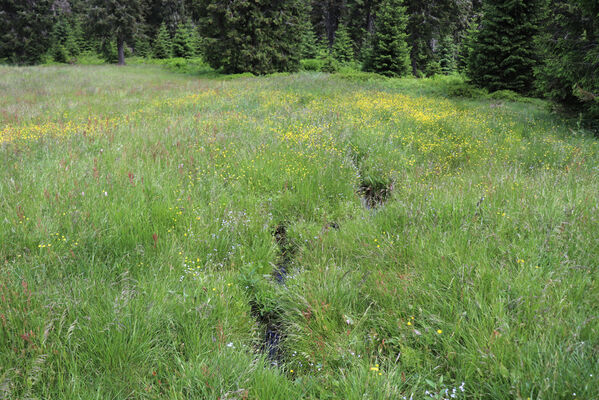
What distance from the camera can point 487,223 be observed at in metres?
3.63

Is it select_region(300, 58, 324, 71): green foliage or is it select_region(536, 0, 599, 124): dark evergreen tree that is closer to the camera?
select_region(536, 0, 599, 124): dark evergreen tree

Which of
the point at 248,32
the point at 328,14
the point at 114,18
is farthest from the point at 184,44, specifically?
the point at 248,32

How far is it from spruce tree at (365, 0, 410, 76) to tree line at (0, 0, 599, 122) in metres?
0.07

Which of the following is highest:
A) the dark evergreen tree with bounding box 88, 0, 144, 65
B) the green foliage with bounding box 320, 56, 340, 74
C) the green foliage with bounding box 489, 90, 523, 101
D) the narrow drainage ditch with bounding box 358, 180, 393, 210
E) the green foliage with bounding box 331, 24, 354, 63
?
the dark evergreen tree with bounding box 88, 0, 144, 65

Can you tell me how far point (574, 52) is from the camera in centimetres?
893

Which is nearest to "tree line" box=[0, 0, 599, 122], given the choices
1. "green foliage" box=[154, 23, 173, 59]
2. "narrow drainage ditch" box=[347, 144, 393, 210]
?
"green foliage" box=[154, 23, 173, 59]

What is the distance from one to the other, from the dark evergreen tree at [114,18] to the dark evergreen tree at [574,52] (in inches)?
1599

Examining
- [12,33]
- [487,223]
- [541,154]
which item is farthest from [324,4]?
[487,223]

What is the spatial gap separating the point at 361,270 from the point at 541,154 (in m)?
5.39

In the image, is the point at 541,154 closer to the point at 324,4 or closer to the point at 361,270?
the point at 361,270

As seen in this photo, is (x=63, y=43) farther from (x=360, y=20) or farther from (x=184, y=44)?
(x=360, y=20)

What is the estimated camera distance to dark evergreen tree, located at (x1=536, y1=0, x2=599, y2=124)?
8390 mm

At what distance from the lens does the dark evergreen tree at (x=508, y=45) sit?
47.9 feet

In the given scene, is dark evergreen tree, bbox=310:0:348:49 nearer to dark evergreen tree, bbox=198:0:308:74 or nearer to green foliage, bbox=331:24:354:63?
green foliage, bbox=331:24:354:63
